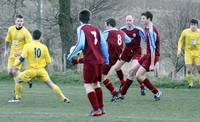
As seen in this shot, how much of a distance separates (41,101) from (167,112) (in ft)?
12.7

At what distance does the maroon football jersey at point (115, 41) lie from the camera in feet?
54.1

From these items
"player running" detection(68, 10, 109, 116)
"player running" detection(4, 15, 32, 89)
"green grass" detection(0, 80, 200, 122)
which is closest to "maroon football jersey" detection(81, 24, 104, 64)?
"player running" detection(68, 10, 109, 116)

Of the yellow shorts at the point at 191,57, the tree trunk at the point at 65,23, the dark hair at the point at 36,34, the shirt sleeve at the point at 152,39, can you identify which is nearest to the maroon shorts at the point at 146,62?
the shirt sleeve at the point at 152,39

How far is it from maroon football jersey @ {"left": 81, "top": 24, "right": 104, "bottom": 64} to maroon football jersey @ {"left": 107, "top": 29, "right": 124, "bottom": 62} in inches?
142

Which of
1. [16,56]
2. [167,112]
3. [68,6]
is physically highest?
[68,6]

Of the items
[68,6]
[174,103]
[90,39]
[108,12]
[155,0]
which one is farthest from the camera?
[155,0]

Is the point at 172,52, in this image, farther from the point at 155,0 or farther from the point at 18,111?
the point at 18,111

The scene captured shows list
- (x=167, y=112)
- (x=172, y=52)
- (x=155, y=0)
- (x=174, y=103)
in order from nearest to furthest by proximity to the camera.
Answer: (x=167, y=112) < (x=174, y=103) < (x=172, y=52) < (x=155, y=0)

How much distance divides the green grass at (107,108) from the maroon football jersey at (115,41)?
1.26m

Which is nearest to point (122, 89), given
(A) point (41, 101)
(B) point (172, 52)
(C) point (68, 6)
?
(A) point (41, 101)

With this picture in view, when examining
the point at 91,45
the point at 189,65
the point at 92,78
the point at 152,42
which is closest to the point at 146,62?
the point at 152,42

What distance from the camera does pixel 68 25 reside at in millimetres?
33281

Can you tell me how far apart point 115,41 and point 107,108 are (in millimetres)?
2238

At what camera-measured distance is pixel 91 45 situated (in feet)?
42.0
